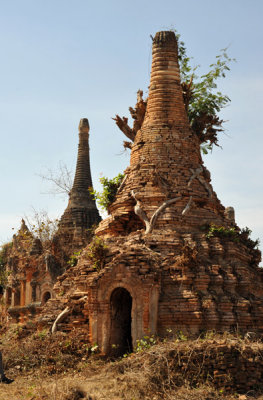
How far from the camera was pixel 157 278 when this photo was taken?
41.9 ft

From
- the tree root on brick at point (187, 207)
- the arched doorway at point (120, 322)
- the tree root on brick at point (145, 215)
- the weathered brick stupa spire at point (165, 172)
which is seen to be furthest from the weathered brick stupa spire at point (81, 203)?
the arched doorway at point (120, 322)

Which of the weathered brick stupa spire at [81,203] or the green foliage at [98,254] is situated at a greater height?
the weathered brick stupa spire at [81,203]

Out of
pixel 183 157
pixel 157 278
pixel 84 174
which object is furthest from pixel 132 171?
pixel 84 174

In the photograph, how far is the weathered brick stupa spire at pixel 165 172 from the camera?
14727 mm

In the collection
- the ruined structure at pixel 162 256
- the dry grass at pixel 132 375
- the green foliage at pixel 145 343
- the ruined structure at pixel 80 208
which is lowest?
the dry grass at pixel 132 375

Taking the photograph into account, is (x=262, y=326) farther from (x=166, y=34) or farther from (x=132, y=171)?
(x=166, y=34)

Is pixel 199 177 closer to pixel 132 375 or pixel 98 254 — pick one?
pixel 98 254

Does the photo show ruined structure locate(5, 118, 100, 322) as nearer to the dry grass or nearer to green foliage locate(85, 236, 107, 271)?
green foliage locate(85, 236, 107, 271)

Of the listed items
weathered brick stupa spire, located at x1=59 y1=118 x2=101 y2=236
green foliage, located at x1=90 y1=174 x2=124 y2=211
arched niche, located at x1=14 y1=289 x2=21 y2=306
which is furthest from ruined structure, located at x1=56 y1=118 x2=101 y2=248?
green foliage, located at x1=90 y1=174 x2=124 y2=211

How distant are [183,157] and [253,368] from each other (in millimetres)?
6706

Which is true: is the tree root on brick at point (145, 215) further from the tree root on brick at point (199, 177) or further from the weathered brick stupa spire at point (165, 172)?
the tree root on brick at point (199, 177)

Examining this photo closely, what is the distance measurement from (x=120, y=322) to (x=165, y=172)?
14.0ft

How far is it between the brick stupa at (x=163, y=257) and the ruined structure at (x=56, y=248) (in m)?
11.0

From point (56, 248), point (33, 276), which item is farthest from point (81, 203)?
point (33, 276)
